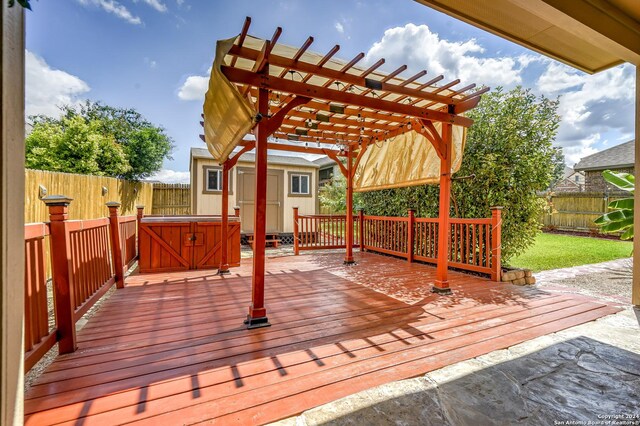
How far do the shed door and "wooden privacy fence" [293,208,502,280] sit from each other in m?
3.20

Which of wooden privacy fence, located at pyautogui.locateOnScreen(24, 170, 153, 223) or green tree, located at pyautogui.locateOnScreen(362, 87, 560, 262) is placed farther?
green tree, located at pyautogui.locateOnScreen(362, 87, 560, 262)

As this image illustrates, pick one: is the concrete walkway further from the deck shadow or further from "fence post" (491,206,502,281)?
"fence post" (491,206,502,281)

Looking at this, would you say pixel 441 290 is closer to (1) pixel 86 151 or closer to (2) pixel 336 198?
(2) pixel 336 198

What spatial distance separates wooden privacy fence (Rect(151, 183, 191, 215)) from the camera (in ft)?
34.3

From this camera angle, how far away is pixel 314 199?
11812 millimetres

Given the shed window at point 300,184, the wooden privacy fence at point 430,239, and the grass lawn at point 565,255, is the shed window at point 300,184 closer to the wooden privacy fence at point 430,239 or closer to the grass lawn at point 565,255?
the wooden privacy fence at point 430,239

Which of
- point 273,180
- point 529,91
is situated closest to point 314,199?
Answer: point 273,180

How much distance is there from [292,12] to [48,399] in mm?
6758

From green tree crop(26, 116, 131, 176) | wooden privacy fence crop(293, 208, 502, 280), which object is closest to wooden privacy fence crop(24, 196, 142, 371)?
wooden privacy fence crop(293, 208, 502, 280)

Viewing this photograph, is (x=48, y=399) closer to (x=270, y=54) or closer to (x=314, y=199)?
(x=270, y=54)

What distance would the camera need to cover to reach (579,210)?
12.3 m

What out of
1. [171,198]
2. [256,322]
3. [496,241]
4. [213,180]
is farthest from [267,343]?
[171,198]

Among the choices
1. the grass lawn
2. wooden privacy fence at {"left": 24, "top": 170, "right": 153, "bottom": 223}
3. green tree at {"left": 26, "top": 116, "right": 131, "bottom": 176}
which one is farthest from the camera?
green tree at {"left": 26, "top": 116, "right": 131, "bottom": 176}

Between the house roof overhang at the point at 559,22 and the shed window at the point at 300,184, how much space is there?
29.8 ft
